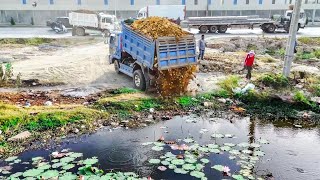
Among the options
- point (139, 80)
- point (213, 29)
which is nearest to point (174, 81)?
point (139, 80)

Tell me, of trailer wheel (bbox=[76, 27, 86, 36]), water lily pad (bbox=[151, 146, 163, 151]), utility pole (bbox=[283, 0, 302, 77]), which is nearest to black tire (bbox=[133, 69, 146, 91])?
water lily pad (bbox=[151, 146, 163, 151])

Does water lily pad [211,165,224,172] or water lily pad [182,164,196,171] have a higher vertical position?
water lily pad [182,164,196,171]

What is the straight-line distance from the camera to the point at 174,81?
427 inches

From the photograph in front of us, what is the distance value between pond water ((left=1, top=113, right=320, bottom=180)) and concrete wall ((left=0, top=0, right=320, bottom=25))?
27048 millimetres

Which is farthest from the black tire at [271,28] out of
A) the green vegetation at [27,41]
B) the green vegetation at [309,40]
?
the green vegetation at [27,41]

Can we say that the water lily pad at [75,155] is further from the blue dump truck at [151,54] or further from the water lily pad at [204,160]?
the blue dump truck at [151,54]

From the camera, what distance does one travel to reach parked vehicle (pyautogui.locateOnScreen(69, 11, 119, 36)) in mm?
25100

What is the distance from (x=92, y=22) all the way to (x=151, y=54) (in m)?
16.6

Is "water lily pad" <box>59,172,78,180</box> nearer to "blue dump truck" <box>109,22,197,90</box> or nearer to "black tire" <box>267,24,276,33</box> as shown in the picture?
"blue dump truck" <box>109,22,197,90</box>

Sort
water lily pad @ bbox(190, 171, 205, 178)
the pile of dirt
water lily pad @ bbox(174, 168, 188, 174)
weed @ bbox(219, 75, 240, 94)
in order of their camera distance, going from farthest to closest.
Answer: weed @ bbox(219, 75, 240, 94) → the pile of dirt → water lily pad @ bbox(174, 168, 188, 174) → water lily pad @ bbox(190, 171, 205, 178)

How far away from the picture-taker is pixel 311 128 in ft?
29.7

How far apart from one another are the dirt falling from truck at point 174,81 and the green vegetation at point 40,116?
2.34m

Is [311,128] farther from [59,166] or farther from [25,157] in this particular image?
[25,157]

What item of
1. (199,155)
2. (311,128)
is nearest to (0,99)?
(199,155)
